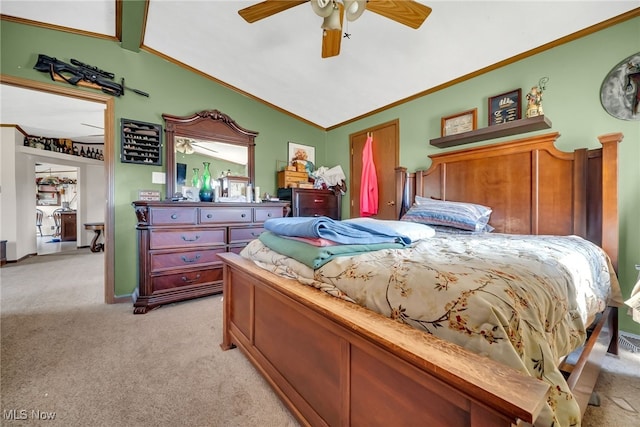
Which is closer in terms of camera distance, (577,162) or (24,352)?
(24,352)

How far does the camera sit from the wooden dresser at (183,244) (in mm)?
2379

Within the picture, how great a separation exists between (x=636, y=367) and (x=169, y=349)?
2994mm

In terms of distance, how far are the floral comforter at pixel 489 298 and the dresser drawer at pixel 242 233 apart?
1987 millimetres

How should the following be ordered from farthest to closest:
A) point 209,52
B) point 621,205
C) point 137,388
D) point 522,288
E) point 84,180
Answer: point 84,180
point 209,52
point 621,205
point 137,388
point 522,288

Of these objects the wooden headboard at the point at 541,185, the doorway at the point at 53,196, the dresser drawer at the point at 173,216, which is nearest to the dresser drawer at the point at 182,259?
the dresser drawer at the point at 173,216

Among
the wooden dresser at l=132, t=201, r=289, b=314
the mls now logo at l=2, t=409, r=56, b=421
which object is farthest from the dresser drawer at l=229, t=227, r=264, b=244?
A: the mls now logo at l=2, t=409, r=56, b=421

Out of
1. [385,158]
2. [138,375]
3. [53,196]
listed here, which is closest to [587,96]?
[385,158]

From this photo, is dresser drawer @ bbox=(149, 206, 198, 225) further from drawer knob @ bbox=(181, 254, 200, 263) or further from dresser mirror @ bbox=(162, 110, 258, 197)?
dresser mirror @ bbox=(162, 110, 258, 197)

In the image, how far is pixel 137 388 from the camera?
1.36m

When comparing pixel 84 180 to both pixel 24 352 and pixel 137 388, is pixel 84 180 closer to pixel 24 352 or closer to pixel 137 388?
pixel 24 352

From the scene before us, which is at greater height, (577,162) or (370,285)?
(577,162)

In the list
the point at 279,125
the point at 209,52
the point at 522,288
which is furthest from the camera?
the point at 279,125

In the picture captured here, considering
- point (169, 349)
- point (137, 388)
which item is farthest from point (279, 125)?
point (137, 388)

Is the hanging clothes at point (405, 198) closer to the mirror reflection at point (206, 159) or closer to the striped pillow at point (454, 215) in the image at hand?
the striped pillow at point (454, 215)
